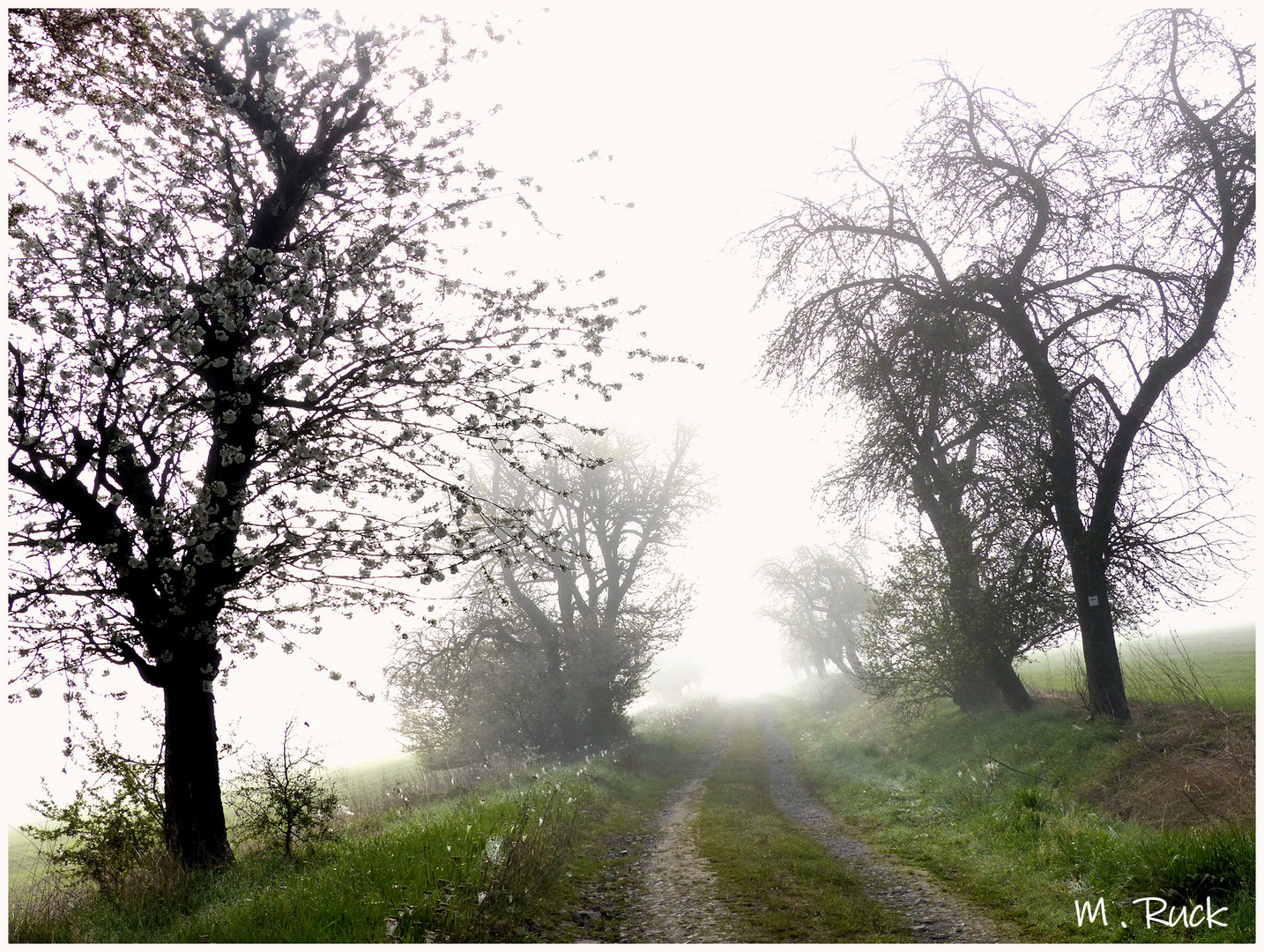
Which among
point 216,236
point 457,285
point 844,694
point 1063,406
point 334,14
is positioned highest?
point 334,14

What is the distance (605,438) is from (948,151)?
1534 centimetres

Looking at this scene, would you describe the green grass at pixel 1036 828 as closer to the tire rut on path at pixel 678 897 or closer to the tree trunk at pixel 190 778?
the tire rut on path at pixel 678 897

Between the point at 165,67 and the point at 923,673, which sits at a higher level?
the point at 165,67

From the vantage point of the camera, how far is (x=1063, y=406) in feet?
38.4

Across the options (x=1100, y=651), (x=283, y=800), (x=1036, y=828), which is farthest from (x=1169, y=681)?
(x=283, y=800)

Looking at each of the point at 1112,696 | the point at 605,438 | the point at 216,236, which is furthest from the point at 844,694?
the point at 216,236

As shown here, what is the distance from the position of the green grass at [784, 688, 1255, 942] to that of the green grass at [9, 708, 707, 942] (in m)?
4.78

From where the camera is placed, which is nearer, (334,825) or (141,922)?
(141,922)

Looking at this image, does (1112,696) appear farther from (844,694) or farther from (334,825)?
(844,694)

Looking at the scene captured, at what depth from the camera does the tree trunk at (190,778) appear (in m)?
6.67

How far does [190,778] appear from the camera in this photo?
6734 mm

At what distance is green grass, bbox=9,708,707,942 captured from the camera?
17.8 ft

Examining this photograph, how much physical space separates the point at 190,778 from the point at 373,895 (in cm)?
A: 254

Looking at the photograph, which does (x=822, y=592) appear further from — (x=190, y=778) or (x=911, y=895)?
(x=190, y=778)
